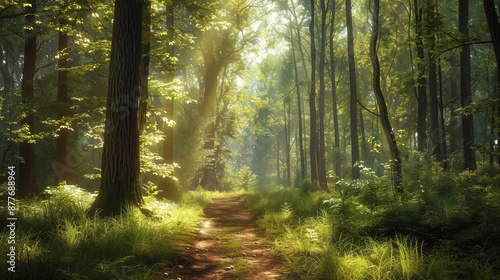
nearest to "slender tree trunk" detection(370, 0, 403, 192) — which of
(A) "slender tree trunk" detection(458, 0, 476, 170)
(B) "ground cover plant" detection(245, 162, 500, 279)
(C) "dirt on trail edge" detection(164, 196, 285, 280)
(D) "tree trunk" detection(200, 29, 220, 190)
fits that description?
(B) "ground cover plant" detection(245, 162, 500, 279)

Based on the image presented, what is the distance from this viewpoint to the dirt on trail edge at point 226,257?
4.67 metres

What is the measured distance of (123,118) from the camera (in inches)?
280

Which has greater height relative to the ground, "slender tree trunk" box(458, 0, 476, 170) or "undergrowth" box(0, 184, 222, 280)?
"slender tree trunk" box(458, 0, 476, 170)

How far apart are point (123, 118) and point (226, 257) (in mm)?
3965

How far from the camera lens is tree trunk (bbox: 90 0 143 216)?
7000mm

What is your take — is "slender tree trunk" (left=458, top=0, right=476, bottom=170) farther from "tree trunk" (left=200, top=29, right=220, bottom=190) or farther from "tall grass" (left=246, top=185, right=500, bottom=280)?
"tree trunk" (left=200, top=29, right=220, bottom=190)

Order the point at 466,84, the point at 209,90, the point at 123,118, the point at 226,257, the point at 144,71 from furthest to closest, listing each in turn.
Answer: the point at 209,90
the point at 466,84
the point at 144,71
the point at 123,118
the point at 226,257

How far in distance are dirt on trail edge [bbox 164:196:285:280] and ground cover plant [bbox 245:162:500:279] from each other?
0.33 metres

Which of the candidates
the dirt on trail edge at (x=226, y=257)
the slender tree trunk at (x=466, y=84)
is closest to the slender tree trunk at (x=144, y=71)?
the dirt on trail edge at (x=226, y=257)

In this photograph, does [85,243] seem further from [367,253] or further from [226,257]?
[367,253]

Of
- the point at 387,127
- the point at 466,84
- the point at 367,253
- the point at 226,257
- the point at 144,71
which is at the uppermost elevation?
the point at 466,84

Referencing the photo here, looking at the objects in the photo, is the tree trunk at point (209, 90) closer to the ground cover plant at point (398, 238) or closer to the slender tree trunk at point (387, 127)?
the slender tree trunk at point (387, 127)

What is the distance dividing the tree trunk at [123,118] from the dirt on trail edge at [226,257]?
2027 millimetres

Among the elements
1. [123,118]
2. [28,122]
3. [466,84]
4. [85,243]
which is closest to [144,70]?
[123,118]
